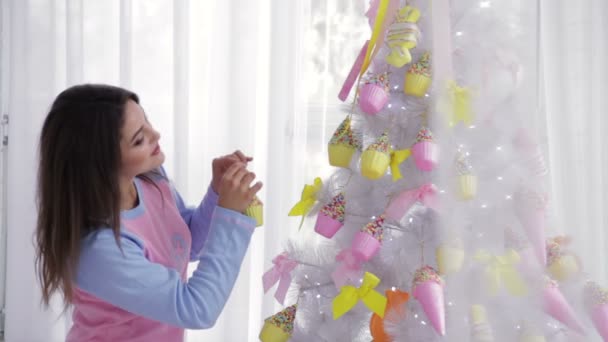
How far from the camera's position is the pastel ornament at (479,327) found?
1051 mm

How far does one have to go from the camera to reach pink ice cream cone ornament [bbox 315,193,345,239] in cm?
116

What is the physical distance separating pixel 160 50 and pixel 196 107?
0.74 feet

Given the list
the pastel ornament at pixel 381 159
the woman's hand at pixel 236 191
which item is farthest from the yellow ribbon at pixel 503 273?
the woman's hand at pixel 236 191

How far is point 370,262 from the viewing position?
3.84 feet

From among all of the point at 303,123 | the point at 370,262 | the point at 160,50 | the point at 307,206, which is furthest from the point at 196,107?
the point at 370,262

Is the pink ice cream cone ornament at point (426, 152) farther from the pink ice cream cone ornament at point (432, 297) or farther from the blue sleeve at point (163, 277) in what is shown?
the blue sleeve at point (163, 277)

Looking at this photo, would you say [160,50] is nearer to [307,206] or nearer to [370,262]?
[307,206]

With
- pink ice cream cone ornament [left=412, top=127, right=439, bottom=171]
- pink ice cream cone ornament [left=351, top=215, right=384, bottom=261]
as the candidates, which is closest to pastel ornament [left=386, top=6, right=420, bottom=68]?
pink ice cream cone ornament [left=412, top=127, right=439, bottom=171]

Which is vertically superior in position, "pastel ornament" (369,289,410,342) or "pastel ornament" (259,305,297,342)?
"pastel ornament" (369,289,410,342)

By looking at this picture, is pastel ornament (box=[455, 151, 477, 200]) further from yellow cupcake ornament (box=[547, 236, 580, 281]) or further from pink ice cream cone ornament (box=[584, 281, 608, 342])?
pink ice cream cone ornament (box=[584, 281, 608, 342])

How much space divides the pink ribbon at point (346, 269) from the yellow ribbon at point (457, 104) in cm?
30

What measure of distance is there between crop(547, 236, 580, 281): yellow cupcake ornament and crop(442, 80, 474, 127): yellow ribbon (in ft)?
0.96

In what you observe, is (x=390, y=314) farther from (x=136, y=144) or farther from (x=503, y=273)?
(x=136, y=144)

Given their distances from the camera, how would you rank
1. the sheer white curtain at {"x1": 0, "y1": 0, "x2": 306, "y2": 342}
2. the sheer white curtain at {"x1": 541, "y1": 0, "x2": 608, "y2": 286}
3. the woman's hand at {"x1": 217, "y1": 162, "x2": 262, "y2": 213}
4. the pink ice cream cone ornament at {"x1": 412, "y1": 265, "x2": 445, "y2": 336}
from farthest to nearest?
1. the sheer white curtain at {"x1": 0, "y1": 0, "x2": 306, "y2": 342}
2. the sheer white curtain at {"x1": 541, "y1": 0, "x2": 608, "y2": 286}
3. the woman's hand at {"x1": 217, "y1": 162, "x2": 262, "y2": 213}
4. the pink ice cream cone ornament at {"x1": 412, "y1": 265, "x2": 445, "y2": 336}
